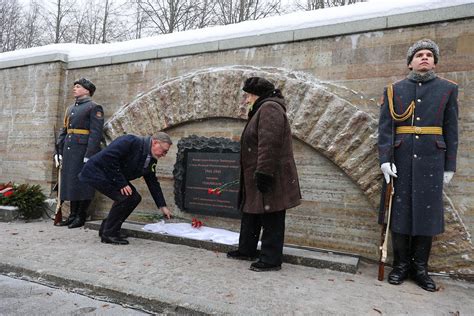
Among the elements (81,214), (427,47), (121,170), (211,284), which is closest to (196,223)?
(121,170)

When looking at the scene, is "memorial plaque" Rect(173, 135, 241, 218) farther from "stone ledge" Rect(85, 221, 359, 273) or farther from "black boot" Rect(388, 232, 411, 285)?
"black boot" Rect(388, 232, 411, 285)

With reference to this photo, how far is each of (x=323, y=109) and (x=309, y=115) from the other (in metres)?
0.17

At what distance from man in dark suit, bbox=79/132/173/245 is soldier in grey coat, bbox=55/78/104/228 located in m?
1.11

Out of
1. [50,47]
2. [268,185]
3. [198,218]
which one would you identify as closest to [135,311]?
[268,185]

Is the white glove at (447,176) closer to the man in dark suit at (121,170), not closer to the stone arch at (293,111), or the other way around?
the stone arch at (293,111)

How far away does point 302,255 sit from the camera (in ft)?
12.2

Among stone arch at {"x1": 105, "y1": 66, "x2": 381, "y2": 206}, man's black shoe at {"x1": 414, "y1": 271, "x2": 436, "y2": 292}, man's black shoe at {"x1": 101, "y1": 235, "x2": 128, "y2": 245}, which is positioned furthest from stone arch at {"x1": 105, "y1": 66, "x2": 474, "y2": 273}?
man's black shoe at {"x1": 101, "y1": 235, "x2": 128, "y2": 245}

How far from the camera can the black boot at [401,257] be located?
3248 millimetres

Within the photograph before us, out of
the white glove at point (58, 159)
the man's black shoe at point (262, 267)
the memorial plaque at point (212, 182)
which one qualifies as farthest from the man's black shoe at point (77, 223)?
the man's black shoe at point (262, 267)

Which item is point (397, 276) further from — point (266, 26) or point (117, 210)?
point (266, 26)

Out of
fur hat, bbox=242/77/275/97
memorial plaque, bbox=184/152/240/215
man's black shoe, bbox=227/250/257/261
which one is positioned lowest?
man's black shoe, bbox=227/250/257/261

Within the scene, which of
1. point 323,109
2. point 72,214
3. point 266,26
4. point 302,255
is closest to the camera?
point 302,255

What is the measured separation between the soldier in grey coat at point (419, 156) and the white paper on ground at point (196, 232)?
172cm

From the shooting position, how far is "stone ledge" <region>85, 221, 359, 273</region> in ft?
11.6
